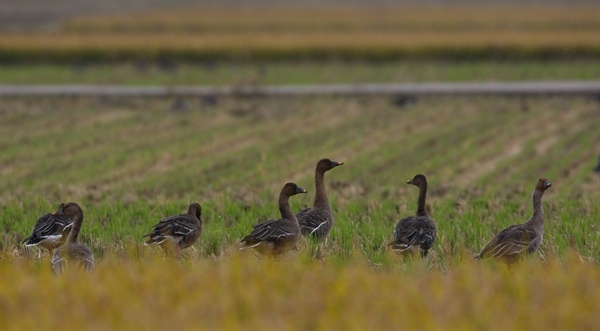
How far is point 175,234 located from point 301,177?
8.97m

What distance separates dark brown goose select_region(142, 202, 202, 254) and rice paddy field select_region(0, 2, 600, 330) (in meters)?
0.18

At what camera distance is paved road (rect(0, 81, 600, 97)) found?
116ft

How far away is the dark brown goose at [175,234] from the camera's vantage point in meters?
12.9

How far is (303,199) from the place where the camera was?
18234 mm

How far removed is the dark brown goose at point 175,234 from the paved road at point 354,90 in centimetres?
2297

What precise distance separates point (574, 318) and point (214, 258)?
190 inches

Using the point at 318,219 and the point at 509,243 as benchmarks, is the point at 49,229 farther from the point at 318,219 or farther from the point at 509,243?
the point at 509,243

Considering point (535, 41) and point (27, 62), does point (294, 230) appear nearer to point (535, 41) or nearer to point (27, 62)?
point (535, 41)

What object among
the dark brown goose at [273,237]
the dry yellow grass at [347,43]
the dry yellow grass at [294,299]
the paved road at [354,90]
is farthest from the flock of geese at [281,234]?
the dry yellow grass at [347,43]

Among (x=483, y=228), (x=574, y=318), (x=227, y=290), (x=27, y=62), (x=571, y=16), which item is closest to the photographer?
(x=574, y=318)

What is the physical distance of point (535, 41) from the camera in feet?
158

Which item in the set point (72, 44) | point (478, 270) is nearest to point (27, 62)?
point (72, 44)

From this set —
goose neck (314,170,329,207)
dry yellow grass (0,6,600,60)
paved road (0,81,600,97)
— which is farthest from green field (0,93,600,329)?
dry yellow grass (0,6,600,60)

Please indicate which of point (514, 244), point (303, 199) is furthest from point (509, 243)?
point (303, 199)
